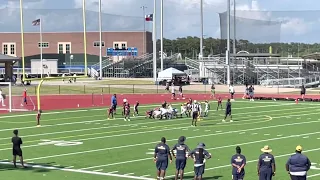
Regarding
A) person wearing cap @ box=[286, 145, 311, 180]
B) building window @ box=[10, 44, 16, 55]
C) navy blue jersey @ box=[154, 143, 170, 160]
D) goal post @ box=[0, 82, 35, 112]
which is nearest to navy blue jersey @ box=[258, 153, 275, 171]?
person wearing cap @ box=[286, 145, 311, 180]

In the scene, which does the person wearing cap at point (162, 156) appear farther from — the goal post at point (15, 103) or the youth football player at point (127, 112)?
the goal post at point (15, 103)

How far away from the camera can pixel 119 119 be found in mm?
36719

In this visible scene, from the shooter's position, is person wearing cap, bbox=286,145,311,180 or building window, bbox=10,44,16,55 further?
building window, bbox=10,44,16,55

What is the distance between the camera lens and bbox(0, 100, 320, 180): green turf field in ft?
63.3

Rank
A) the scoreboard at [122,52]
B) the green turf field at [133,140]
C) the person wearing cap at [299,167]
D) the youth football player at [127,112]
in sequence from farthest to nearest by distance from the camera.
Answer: the scoreboard at [122,52]
the youth football player at [127,112]
the green turf field at [133,140]
the person wearing cap at [299,167]

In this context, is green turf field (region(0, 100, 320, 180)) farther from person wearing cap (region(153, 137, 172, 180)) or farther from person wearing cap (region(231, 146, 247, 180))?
person wearing cap (region(231, 146, 247, 180))

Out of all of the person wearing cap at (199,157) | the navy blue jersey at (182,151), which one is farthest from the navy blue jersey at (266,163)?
the navy blue jersey at (182,151)

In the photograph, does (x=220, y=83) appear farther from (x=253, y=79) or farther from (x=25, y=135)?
(x=25, y=135)

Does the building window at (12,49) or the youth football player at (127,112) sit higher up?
the building window at (12,49)

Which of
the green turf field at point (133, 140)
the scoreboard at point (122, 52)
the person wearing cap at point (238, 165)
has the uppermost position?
the scoreboard at point (122, 52)

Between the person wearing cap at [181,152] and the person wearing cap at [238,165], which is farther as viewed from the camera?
the person wearing cap at [181,152]

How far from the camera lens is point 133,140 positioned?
27.0m

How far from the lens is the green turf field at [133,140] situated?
1930 centimetres

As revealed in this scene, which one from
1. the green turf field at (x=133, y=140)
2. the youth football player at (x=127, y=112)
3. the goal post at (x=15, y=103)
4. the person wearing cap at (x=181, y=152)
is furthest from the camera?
the goal post at (x=15, y=103)
